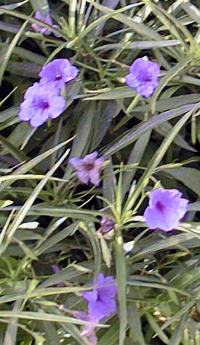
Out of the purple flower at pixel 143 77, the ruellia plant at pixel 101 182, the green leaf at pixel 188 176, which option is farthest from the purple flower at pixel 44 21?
the green leaf at pixel 188 176

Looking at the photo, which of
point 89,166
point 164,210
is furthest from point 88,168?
point 164,210

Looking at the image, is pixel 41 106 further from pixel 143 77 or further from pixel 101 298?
pixel 101 298

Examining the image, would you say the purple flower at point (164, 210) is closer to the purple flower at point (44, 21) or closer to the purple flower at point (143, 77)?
the purple flower at point (143, 77)

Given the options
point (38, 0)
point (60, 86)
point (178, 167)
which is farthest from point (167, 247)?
point (38, 0)

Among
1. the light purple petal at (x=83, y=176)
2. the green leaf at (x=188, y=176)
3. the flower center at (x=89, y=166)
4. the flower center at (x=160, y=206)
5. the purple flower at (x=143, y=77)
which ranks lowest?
the green leaf at (x=188, y=176)

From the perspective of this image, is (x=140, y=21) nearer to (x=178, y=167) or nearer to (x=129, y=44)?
(x=129, y=44)

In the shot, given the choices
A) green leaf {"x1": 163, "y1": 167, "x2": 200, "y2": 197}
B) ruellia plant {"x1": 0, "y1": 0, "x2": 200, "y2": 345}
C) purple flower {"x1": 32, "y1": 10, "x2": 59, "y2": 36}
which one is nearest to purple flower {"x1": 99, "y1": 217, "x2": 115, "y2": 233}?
ruellia plant {"x1": 0, "y1": 0, "x2": 200, "y2": 345}

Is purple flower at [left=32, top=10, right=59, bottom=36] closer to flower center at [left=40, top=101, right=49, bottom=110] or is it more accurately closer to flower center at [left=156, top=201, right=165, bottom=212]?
flower center at [left=40, top=101, right=49, bottom=110]
